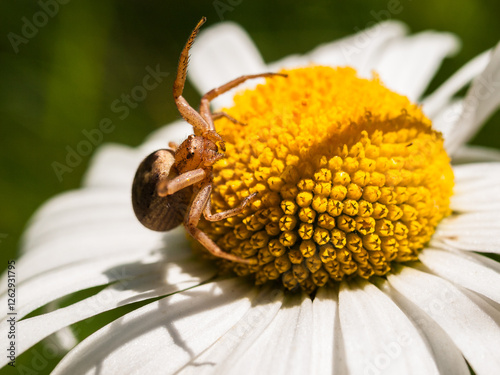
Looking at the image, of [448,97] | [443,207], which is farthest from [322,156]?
[448,97]

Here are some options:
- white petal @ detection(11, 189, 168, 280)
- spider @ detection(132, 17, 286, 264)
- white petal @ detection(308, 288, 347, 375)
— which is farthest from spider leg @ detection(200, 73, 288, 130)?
white petal @ detection(308, 288, 347, 375)

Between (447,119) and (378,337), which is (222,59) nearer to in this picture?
(447,119)

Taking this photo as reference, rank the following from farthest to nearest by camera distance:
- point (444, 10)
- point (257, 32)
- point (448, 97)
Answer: point (257, 32) → point (444, 10) → point (448, 97)

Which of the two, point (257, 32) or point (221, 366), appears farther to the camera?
point (257, 32)

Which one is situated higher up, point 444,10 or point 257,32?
point 257,32

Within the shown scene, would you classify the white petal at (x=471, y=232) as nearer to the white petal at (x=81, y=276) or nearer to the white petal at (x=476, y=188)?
the white petal at (x=476, y=188)

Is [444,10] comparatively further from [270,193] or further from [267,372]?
[267,372]

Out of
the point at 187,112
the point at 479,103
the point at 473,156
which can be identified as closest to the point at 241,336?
the point at 187,112
